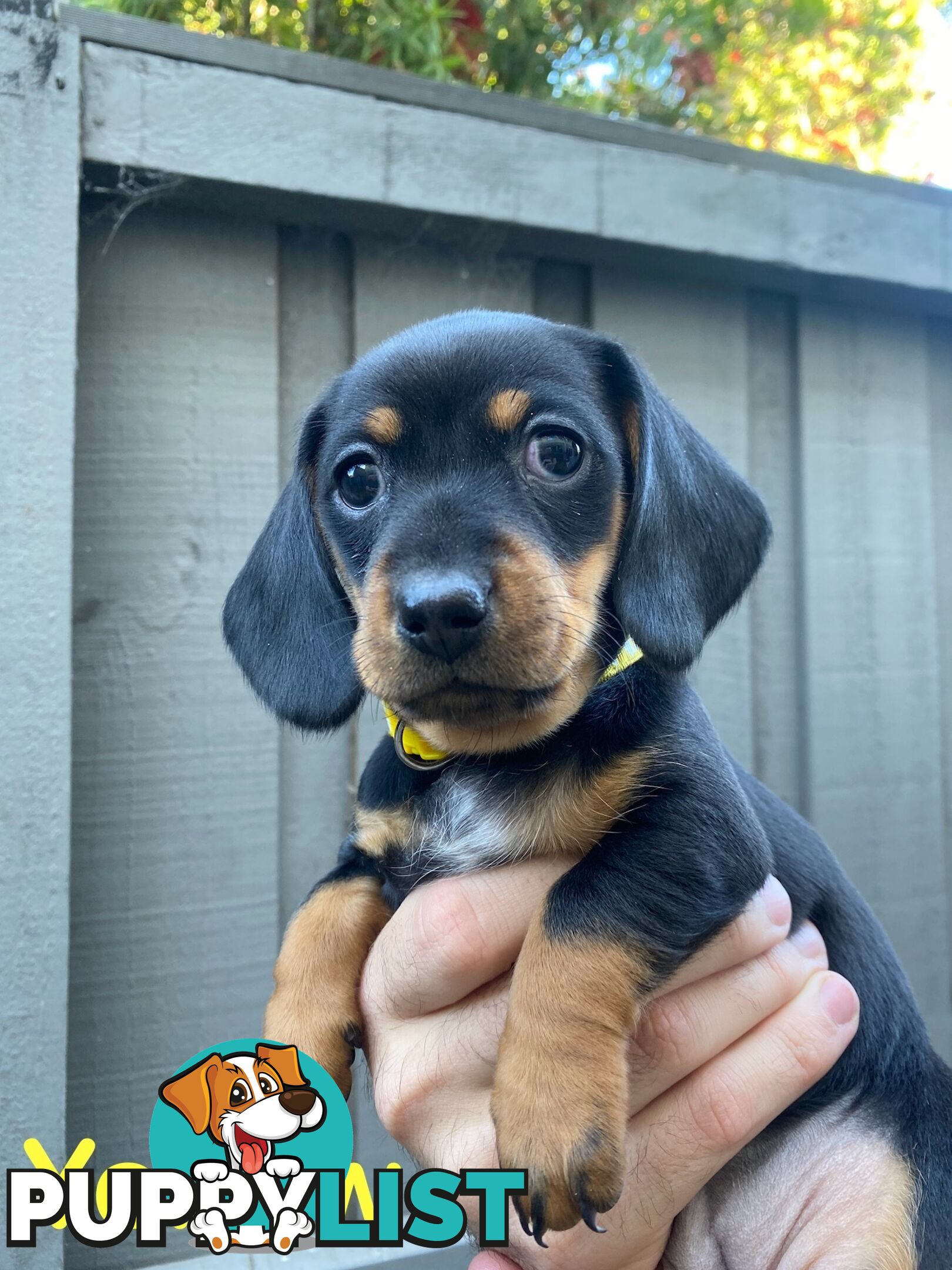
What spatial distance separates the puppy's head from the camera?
141cm

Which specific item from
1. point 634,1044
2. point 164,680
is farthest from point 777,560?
point 164,680

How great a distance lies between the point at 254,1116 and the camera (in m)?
1.40

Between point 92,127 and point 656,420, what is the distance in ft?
4.33

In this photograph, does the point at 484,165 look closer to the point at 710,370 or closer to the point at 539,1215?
the point at 710,370

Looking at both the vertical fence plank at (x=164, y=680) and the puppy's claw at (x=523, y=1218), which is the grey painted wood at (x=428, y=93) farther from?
the puppy's claw at (x=523, y=1218)

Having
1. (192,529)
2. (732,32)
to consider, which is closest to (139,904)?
(192,529)

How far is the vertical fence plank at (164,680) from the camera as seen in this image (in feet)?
6.69

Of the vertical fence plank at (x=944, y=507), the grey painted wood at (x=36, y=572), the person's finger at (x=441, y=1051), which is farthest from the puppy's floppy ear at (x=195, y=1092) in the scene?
the vertical fence plank at (x=944, y=507)

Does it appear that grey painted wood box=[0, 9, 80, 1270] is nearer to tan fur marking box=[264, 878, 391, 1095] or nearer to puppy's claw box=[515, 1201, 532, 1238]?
tan fur marking box=[264, 878, 391, 1095]

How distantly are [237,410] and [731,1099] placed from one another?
177 cm

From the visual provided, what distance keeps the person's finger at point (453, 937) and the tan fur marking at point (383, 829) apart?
15 centimetres

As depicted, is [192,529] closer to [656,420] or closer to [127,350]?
[127,350]

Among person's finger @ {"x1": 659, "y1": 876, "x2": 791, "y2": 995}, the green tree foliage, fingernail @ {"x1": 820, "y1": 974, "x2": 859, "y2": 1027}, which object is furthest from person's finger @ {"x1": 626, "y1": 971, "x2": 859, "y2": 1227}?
the green tree foliage

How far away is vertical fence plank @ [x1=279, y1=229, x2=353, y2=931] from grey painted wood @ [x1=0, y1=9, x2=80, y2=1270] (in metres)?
0.57
